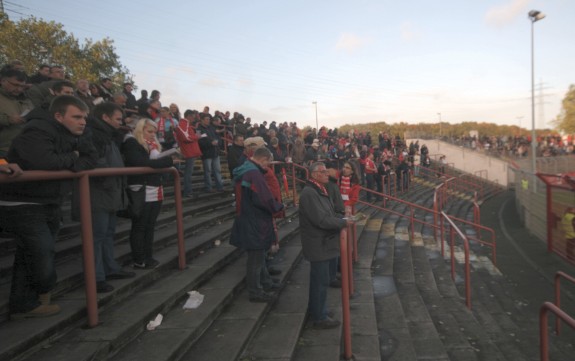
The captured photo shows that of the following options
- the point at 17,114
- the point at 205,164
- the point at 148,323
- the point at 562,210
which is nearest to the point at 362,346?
the point at 148,323

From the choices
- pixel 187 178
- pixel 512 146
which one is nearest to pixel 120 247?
pixel 187 178

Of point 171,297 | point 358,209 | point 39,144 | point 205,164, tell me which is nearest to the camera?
point 39,144

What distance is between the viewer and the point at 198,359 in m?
3.23

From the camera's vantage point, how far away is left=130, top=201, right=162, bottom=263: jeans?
4.40m

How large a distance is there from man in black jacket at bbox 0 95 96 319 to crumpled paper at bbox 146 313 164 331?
2.42ft

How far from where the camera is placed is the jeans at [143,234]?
4402mm

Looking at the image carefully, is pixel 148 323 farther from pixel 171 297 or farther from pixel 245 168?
pixel 245 168

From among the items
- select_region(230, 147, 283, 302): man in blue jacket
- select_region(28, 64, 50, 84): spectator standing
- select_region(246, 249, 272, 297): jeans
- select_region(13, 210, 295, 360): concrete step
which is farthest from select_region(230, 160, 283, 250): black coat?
select_region(28, 64, 50, 84): spectator standing

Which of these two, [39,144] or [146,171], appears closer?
[39,144]

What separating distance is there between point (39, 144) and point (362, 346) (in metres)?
3.47

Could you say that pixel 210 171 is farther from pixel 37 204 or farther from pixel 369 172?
pixel 369 172

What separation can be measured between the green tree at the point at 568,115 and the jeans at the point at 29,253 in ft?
209

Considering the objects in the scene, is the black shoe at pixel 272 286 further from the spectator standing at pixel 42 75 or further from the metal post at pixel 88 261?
the spectator standing at pixel 42 75

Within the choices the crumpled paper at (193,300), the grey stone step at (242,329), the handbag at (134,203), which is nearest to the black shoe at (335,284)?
the grey stone step at (242,329)
